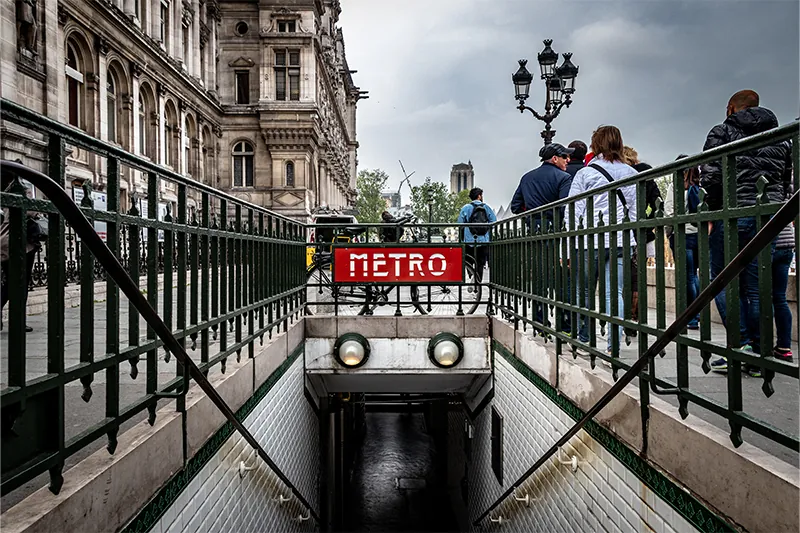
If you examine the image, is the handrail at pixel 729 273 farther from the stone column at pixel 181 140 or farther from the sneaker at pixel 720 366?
the stone column at pixel 181 140

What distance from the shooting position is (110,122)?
1944 cm

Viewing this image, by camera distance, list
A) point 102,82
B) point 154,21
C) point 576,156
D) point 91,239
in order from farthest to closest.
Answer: point 154,21 < point 102,82 < point 576,156 < point 91,239

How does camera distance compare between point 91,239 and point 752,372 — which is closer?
point 91,239

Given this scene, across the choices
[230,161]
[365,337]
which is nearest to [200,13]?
[230,161]

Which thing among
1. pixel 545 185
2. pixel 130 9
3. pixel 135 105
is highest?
pixel 130 9

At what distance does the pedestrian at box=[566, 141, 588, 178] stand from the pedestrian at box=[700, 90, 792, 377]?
95.0 inches

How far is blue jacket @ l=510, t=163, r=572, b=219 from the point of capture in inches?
253

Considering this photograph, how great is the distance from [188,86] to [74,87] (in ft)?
30.7

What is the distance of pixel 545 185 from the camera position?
6469 mm

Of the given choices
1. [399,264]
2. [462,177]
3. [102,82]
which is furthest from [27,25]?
[462,177]

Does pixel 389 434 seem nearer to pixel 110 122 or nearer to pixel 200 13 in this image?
pixel 110 122

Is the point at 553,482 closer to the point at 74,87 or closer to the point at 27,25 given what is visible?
the point at 27,25

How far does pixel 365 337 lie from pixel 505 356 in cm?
192

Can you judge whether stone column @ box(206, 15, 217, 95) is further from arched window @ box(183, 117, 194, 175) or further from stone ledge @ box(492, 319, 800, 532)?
stone ledge @ box(492, 319, 800, 532)
